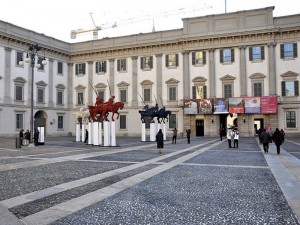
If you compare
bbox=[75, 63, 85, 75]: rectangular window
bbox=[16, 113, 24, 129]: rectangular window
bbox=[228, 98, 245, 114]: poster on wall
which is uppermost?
bbox=[75, 63, 85, 75]: rectangular window

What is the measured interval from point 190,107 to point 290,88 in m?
12.9

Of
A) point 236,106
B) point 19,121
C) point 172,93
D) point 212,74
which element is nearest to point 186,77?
point 172,93

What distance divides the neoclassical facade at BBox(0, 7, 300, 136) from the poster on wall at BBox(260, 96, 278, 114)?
0.12 meters

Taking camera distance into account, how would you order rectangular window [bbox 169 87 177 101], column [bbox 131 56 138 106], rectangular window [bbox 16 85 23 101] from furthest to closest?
column [bbox 131 56 138 106]
rectangular window [bbox 169 87 177 101]
rectangular window [bbox 16 85 23 101]

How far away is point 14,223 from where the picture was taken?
4.84 m

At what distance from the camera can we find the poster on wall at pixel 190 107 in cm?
4034

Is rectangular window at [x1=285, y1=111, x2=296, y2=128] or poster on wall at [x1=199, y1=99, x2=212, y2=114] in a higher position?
poster on wall at [x1=199, y1=99, x2=212, y2=114]

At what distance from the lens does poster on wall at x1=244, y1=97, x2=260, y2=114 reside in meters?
38.0

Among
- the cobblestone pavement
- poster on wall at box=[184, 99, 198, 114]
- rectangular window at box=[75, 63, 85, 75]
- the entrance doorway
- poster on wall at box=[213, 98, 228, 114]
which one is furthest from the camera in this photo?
rectangular window at box=[75, 63, 85, 75]

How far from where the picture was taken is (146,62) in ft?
144

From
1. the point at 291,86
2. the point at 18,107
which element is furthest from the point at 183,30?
the point at 18,107

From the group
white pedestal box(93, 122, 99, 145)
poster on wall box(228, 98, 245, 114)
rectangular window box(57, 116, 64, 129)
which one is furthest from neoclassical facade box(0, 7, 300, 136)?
white pedestal box(93, 122, 99, 145)

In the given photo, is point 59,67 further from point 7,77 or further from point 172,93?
point 172,93

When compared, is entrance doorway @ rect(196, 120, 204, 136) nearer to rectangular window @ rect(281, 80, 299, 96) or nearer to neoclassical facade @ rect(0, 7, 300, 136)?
neoclassical facade @ rect(0, 7, 300, 136)
